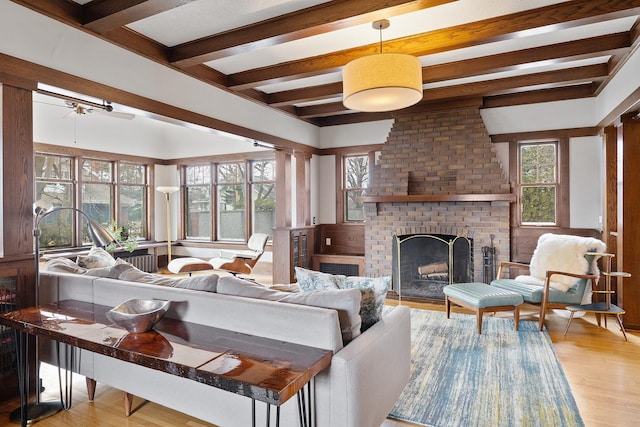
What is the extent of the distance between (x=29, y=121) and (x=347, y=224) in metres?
4.72

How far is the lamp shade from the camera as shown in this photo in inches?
110

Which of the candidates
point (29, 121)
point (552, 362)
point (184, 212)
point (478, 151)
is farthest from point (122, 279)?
point (184, 212)

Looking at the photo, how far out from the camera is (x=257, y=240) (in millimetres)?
6477

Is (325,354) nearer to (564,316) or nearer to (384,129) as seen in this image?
(564,316)

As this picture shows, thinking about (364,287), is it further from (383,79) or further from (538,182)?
(538,182)

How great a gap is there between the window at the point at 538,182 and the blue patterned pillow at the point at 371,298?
399 centimetres

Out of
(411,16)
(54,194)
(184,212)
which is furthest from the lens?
(184,212)

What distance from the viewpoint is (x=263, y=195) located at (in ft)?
23.9

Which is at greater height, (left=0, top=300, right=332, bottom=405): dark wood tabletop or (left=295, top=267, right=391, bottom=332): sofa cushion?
(left=295, top=267, right=391, bottom=332): sofa cushion

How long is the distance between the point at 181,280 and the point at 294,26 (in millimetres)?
2182

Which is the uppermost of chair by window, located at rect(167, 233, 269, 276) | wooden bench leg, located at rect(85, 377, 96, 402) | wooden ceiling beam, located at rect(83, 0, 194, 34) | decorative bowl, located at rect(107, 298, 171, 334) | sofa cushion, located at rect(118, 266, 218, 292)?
wooden ceiling beam, located at rect(83, 0, 194, 34)

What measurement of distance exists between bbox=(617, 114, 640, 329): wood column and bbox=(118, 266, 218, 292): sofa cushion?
14.1ft

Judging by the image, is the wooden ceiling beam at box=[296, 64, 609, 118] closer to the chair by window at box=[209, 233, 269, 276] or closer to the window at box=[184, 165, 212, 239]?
the chair by window at box=[209, 233, 269, 276]

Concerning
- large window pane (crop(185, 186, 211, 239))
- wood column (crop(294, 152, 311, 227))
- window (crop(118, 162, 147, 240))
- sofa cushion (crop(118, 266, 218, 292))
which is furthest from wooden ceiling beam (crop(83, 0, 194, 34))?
large window pane (crop(185, 186, 211, 239))
